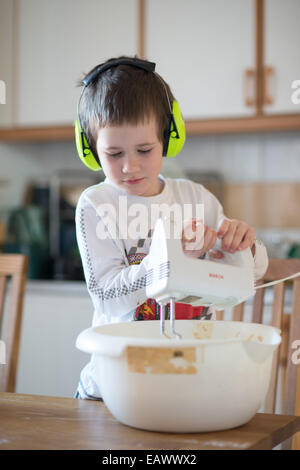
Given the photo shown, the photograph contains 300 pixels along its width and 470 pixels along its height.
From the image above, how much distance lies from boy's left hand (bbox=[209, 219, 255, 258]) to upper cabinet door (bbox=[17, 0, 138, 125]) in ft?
6.80

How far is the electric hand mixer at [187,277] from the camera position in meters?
0.79

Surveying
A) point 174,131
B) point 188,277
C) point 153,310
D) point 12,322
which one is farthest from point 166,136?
point 12,322

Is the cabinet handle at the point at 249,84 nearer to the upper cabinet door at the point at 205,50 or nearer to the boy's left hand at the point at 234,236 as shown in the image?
the upper cabinet door at the point at 205,50

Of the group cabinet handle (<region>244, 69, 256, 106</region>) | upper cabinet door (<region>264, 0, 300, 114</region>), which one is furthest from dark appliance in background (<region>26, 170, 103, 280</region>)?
upper cabinet door (<region>264, 0, 300, 114</region>)

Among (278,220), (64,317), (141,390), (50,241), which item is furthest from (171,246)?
(50,241)

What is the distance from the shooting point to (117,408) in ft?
2.55

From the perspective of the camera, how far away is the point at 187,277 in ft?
2.59

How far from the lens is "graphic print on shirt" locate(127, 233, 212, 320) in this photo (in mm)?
1111

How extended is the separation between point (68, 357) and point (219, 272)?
1.89m

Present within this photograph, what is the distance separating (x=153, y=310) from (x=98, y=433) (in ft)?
1.23

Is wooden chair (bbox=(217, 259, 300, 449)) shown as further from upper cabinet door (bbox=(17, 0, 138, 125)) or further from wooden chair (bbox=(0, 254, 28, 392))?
upper cabinet door (bbox=(17, 0, 138, 125))

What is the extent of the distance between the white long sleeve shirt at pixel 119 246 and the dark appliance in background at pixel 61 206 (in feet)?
5.95
